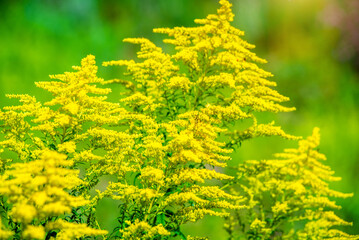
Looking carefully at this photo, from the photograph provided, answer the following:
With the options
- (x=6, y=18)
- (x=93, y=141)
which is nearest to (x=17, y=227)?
(x=93, y=141)

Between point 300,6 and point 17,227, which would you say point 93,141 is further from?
point 300,6

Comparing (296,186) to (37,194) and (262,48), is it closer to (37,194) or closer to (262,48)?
(37,194)

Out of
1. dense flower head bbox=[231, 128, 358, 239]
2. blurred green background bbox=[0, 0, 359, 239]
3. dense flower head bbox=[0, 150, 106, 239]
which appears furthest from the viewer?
blurred green background bbox=[0, 0, 359, 239]

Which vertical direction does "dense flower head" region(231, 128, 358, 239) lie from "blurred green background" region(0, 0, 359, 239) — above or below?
below

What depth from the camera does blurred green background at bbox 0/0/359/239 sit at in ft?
27.9

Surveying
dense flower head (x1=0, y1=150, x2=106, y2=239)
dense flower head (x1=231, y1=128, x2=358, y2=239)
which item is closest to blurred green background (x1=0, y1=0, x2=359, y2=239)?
dense flower head (x1=231, y1=128, x2=358, y2=239)

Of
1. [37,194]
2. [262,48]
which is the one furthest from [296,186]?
[262,48]

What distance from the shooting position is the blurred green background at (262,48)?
27.9 ft

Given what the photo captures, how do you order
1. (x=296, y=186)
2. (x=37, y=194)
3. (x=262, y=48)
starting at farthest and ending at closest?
1. (x=262, y=48)
2. (x=296, y=186)
3. (x=37, y=194)

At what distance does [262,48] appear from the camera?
517 inches

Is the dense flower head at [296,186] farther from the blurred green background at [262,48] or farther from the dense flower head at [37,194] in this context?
the blurred green background at [262,48]

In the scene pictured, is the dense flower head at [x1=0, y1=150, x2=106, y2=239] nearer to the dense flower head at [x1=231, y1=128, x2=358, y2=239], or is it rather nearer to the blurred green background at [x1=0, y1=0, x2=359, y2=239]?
the dense flower head at [x1=231, y1=128, x2=358, y2=239]

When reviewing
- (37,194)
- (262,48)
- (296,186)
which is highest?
(262,48)

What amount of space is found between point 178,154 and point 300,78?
9234mm
